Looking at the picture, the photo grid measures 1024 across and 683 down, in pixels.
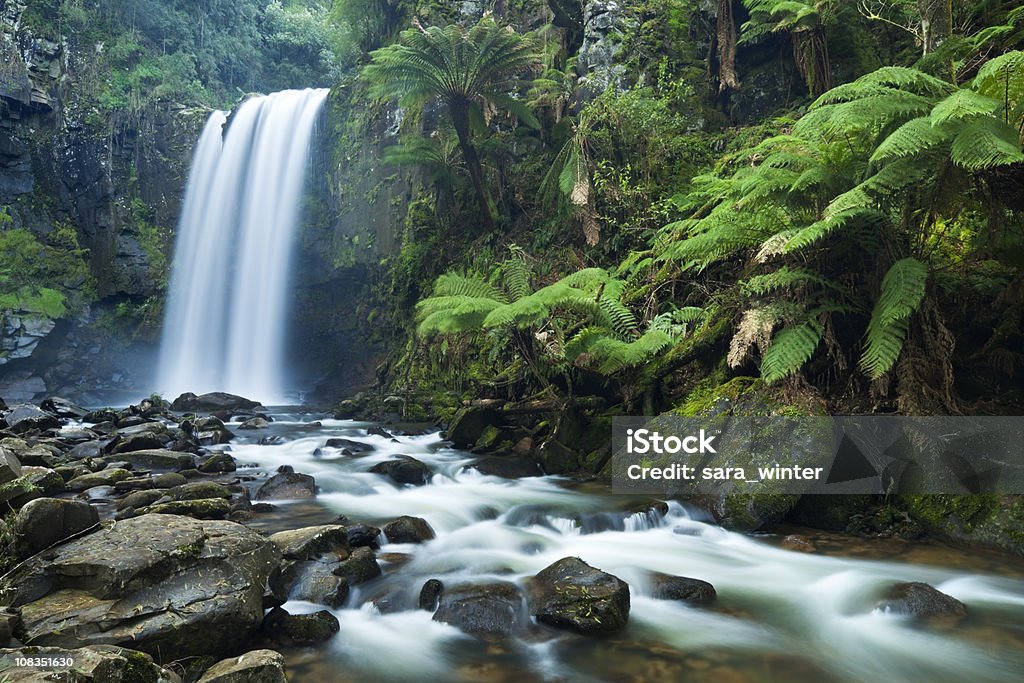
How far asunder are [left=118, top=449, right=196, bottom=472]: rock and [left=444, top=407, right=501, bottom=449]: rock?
10.6 feet

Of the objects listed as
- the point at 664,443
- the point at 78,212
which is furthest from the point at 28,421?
the point at 78,212

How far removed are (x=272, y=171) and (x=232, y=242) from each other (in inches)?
100

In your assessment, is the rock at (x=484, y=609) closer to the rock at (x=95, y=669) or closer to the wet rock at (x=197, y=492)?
the rock at (x=95, y=669)

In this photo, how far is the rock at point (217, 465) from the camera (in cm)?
694

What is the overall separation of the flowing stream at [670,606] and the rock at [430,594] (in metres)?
0.07

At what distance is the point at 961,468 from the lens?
13.8ft

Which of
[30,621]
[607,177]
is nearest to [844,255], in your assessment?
[607,177]

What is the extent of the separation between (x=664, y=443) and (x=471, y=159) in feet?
23.2

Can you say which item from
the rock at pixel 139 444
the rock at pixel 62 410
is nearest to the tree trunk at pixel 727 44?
the rock at pixel 139 444

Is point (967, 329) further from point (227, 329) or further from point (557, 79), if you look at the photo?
point (227, 329)

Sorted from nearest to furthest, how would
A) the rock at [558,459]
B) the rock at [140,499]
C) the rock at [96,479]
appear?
1. the rock at [140,499]
2. the rock at [96,479]
3. the rock at [558,459]

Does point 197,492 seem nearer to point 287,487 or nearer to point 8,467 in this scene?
point 287,487

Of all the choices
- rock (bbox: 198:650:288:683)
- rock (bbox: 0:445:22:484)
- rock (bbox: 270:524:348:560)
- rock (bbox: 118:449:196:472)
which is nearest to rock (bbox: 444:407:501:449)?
rock (bbox: 118:449:196:472)

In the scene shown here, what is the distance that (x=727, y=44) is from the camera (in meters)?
9.28
